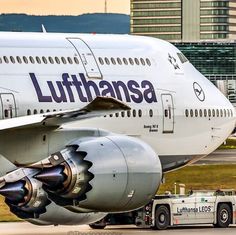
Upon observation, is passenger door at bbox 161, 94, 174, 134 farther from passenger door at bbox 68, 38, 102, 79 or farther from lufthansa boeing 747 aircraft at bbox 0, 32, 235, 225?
passenger door at bbox 68, 38, 102, 79

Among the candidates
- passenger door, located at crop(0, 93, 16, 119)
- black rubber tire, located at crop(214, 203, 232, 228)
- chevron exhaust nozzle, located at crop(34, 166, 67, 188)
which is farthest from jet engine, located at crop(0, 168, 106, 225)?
black rubber tire, located at crop(214, 203, 232, 228)

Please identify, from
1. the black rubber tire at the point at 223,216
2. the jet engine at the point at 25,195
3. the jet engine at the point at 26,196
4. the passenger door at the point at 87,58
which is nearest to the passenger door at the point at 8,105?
the jet engine at the point at 25,195

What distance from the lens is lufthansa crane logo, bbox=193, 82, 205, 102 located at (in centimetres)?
4438

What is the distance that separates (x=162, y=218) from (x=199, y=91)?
4555mm

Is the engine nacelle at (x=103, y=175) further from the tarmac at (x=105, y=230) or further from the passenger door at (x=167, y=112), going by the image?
the tarmac at (x=105, y=230)

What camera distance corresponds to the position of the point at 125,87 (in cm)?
4112

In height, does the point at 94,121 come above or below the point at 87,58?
below

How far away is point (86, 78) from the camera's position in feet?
131

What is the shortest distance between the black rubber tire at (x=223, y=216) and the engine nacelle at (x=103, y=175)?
13.6 meters

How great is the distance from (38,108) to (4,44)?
6.32ft

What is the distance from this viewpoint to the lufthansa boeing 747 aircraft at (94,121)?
3266cm

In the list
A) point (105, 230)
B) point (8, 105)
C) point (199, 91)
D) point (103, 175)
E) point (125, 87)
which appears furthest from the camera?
point (105, 230)

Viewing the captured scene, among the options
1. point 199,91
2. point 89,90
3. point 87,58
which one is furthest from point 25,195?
point 199,91

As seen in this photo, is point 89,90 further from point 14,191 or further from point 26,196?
A: point 14,191
